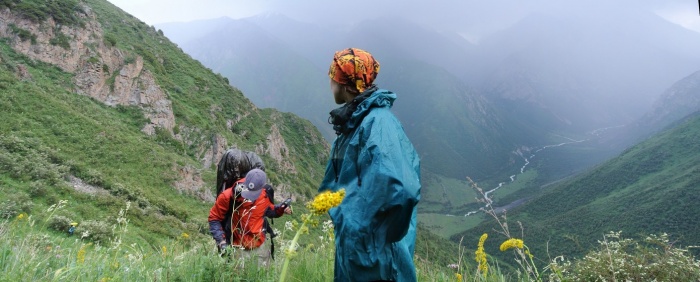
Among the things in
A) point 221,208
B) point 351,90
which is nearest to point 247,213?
point 221,208

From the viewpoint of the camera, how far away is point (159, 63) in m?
36.6

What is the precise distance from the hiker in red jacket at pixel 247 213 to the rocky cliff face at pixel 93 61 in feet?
81.8

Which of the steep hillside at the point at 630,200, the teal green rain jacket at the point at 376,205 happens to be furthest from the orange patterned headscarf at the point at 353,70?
the steep hillside at the point at 630,200

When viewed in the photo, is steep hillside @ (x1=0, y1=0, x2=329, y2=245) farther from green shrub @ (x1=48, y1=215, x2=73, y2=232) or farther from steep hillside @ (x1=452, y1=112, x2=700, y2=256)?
steep hillside @ (x1=452, y1=112, x2=700, y2=256)

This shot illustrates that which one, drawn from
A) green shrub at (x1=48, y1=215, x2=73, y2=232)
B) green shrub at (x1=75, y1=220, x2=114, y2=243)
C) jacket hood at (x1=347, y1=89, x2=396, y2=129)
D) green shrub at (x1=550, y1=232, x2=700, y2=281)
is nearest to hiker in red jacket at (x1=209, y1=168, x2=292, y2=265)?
jacket hood at (x1=347, y1=89, x2=396, y2=129)

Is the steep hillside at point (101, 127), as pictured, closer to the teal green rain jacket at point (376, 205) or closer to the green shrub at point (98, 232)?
the green shrub at point (98, 232)

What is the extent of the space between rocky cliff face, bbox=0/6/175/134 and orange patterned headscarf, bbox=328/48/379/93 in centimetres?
2672

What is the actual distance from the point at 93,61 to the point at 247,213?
94.7ft

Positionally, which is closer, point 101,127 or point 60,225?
point 60,225

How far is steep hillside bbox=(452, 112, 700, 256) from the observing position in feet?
296

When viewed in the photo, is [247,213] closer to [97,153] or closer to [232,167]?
[232,167]

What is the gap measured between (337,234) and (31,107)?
22414mm

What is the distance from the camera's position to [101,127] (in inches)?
804

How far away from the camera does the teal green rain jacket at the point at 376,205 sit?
68.3 inches
